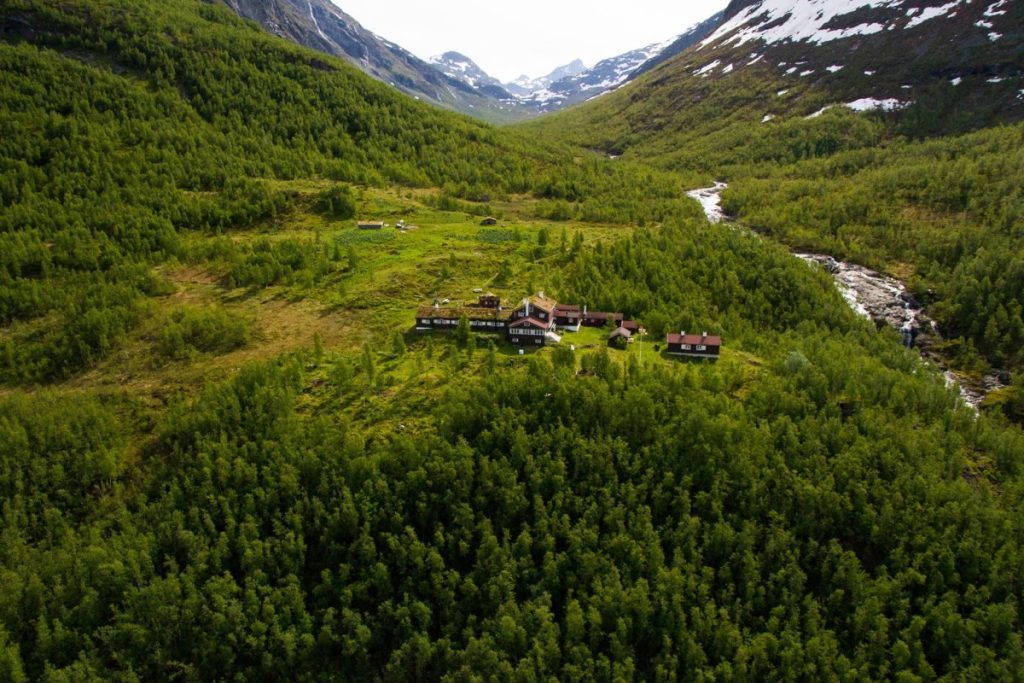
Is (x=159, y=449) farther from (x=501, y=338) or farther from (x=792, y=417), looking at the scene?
(x=792, y=417)

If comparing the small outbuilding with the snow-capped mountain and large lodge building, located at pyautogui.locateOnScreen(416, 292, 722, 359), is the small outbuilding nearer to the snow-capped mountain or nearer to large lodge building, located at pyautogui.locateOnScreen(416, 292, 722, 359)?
large lodge building, located at pyautogui.locateOnScreen(416, 292, 722, 359)

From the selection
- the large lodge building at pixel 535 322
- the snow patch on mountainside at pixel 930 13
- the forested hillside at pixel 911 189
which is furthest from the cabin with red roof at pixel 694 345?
the snow patch on mountainside at pixel 930 13

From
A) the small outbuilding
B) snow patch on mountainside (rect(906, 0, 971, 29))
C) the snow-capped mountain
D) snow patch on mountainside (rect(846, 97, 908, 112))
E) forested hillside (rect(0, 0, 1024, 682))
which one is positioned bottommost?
forested hillside (rect(0, 0, 1024, 682))

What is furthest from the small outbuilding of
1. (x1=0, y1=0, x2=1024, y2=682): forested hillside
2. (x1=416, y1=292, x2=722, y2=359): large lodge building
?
(x1=0, y1=0, x2=1024, y2=682): forested hillside

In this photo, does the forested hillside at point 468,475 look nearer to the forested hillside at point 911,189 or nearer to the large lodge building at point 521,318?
the large lodge building at point 521,318

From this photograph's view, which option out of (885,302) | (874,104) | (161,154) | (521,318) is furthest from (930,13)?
(161,154)

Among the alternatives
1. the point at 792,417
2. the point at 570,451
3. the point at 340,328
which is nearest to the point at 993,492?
the point at 792,417
